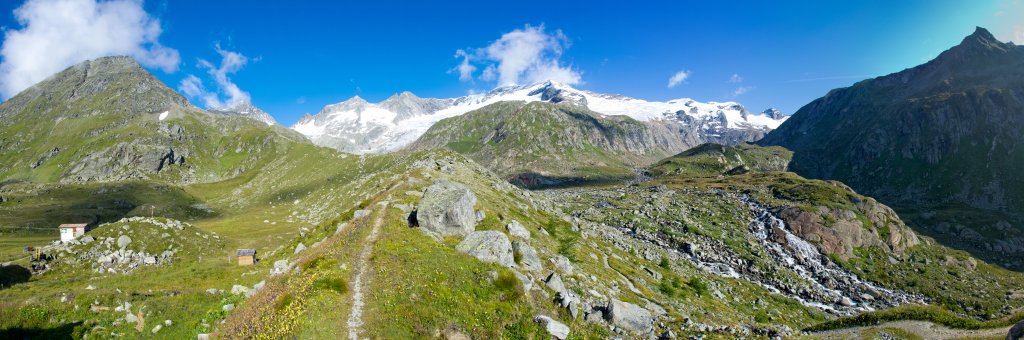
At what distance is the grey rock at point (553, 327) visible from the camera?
28.2 metres

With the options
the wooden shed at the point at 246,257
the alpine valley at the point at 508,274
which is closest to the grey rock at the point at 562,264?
the alpine valley at the point at 508,274

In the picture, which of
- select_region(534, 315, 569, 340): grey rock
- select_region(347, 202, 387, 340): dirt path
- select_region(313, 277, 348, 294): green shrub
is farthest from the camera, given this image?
select_region(313, 277, 348, 294): green shrub

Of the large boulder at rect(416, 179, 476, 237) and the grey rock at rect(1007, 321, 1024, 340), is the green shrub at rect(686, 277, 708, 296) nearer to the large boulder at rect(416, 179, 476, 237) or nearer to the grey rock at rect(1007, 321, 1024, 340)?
the large boulder at rect(416, 179, 476, 237)

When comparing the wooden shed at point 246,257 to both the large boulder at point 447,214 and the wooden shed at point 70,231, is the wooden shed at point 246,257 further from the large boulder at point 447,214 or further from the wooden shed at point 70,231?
the wooden shed at point 70,231

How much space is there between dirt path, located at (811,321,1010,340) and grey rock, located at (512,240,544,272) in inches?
990

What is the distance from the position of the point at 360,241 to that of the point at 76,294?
62.8ft

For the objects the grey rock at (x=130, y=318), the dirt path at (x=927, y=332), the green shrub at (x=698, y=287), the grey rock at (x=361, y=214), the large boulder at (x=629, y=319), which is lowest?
the green shrub at (x=698, y=287)

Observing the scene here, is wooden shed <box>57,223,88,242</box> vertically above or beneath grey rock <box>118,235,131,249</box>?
above

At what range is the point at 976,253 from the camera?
13862 cm

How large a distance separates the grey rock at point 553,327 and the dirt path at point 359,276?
1161cm

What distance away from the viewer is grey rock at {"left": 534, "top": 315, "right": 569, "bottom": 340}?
1110 inches

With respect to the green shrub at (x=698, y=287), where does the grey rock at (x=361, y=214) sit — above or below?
above

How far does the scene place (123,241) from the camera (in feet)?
201

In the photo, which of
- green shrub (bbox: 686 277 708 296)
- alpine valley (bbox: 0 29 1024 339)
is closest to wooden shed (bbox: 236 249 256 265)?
alpine valley (bbox: 0 29 1024 339)
